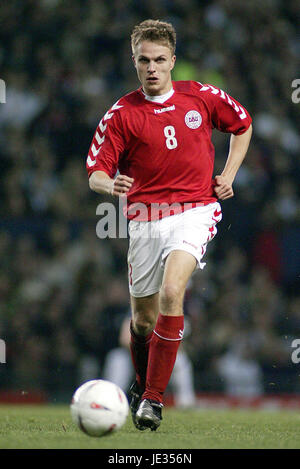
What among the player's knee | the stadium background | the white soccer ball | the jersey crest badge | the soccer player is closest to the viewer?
the white soccer ball

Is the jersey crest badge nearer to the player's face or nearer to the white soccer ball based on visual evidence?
the player's face

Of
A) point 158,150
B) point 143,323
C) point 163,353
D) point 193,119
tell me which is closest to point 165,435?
point 163,353

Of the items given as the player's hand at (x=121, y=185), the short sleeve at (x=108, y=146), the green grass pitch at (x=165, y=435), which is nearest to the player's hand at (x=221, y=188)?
the short sleeve at (x=108, y=146)

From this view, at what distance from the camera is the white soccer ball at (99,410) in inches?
181

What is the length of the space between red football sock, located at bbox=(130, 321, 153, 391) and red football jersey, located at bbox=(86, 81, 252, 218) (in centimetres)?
90

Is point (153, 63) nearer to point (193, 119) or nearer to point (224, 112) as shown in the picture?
point (193, 119)

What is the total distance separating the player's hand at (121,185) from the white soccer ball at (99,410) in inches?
43.5

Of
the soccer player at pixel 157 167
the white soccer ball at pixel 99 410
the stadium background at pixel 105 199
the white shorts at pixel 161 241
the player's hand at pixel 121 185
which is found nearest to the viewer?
the white soccer ball at pixel 99 410

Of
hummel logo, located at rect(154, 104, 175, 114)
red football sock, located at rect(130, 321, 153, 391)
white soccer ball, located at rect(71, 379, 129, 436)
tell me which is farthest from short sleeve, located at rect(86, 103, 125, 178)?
white soccer ball, located at rect(71, 379, 129, 436)

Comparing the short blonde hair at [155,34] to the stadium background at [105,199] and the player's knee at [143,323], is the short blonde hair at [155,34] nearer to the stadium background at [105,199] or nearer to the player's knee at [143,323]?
the player's knee at [143,323]

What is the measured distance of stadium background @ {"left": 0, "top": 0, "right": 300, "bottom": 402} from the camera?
10703mm

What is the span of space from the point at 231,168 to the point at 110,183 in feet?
3.33

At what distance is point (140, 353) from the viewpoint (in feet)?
19.2
